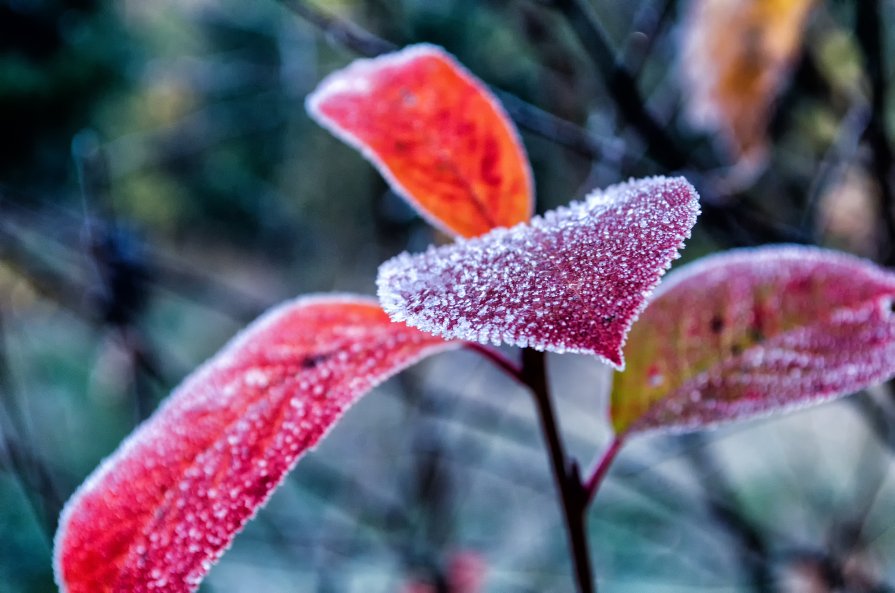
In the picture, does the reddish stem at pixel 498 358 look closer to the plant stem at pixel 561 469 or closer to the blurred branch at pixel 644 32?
the plant stem at pixel 561 469

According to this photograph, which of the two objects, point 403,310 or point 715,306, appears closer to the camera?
point 403,310

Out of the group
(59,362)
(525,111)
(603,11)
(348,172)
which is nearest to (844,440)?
(603,11)

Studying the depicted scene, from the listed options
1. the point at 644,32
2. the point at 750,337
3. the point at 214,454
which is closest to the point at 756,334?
the point at 750,337

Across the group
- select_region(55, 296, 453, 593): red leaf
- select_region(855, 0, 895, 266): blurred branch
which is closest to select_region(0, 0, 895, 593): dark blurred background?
select_region(855, 0, 895, 266): blurred branch

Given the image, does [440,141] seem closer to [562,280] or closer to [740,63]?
[562,280]

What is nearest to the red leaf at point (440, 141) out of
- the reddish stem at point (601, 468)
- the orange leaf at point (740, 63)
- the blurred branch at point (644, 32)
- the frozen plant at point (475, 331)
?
the frozen plant at point (475, 331)

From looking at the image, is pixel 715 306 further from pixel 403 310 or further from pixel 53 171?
pixel 53 171

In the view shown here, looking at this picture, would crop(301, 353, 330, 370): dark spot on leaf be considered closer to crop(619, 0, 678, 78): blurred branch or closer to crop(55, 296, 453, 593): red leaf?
crop(55, 296, 453, 593): red leaf
